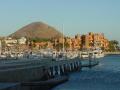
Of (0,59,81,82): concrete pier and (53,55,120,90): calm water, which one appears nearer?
(0,59,81,82): concrete pier

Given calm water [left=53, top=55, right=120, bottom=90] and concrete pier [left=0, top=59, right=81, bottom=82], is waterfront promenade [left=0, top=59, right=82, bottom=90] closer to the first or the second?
concrete pier [left=0, top=59, right=81, bottom=82]

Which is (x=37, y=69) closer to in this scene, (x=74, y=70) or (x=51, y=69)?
(x=51, y=69)

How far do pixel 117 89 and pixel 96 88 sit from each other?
326cm

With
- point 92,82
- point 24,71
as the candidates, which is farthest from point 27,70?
point 92,82

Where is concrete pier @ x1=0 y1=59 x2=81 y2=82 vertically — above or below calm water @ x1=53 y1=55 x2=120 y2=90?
above

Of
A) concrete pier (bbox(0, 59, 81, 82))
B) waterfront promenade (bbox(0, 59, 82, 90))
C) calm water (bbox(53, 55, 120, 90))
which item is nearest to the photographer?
waterfront promenade (bbox(0, 59, 82, 90))

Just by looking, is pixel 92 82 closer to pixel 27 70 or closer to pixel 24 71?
pixel 27 70

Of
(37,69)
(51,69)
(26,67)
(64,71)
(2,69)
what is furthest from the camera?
(64,71)

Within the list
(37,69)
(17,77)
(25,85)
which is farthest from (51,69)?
(25,85)

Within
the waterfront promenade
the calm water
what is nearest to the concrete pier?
the waterfront promenade

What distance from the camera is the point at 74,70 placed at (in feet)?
352

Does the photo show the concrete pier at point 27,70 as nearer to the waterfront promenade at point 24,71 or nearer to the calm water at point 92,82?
the waterfront promenade at point 24,71

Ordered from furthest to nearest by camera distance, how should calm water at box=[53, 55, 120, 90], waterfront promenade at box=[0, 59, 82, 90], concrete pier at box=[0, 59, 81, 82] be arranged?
calm water at box=[53, 55, 120, 90]
concrete pier at box=[0, 59, 81, 82]
waterfront promenade at box=[0, 59, 82, 90]

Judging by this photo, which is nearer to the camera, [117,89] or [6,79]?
[6,79]
